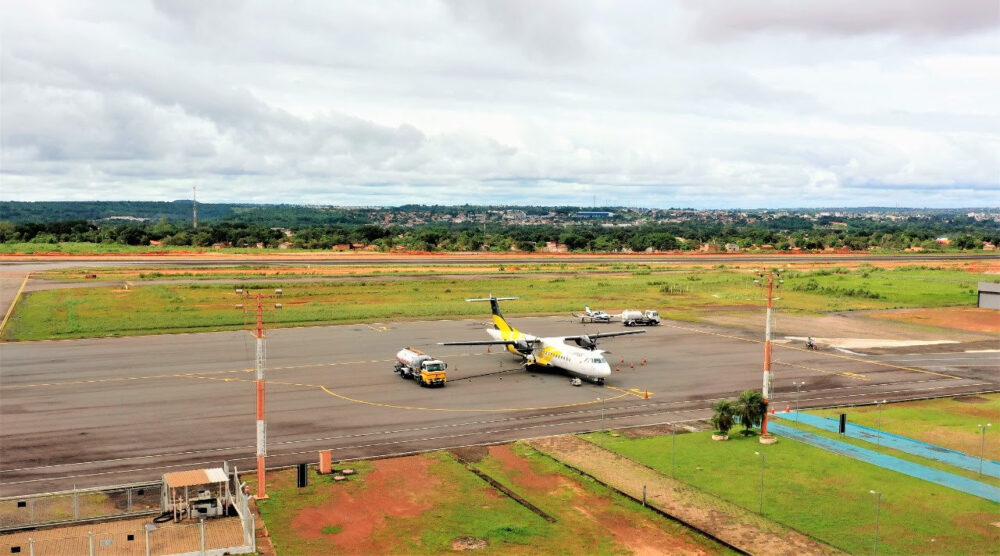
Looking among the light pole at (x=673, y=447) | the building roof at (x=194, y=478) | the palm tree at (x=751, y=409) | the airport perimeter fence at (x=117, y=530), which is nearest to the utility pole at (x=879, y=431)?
the palm tree at (x=751, y=409)

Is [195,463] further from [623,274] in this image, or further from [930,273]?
[930,273]

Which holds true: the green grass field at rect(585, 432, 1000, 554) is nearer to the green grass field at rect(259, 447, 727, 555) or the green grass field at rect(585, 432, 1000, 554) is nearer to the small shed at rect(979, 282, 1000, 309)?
the green grass field at rect(259, 447, 727, 555)

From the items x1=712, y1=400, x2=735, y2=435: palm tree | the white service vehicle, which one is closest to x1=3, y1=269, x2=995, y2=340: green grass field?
the white service vehicle

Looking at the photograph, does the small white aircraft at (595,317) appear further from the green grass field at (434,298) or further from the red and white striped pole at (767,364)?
the red and white striped pole at (767,364)

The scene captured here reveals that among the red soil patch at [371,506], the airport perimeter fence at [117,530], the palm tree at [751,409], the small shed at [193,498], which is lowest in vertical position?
the red soil patch at [371,506]

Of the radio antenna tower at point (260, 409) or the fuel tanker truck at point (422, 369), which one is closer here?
the radio antenna tower at point (260, 409)

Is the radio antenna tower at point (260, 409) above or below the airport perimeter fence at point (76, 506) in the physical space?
above
